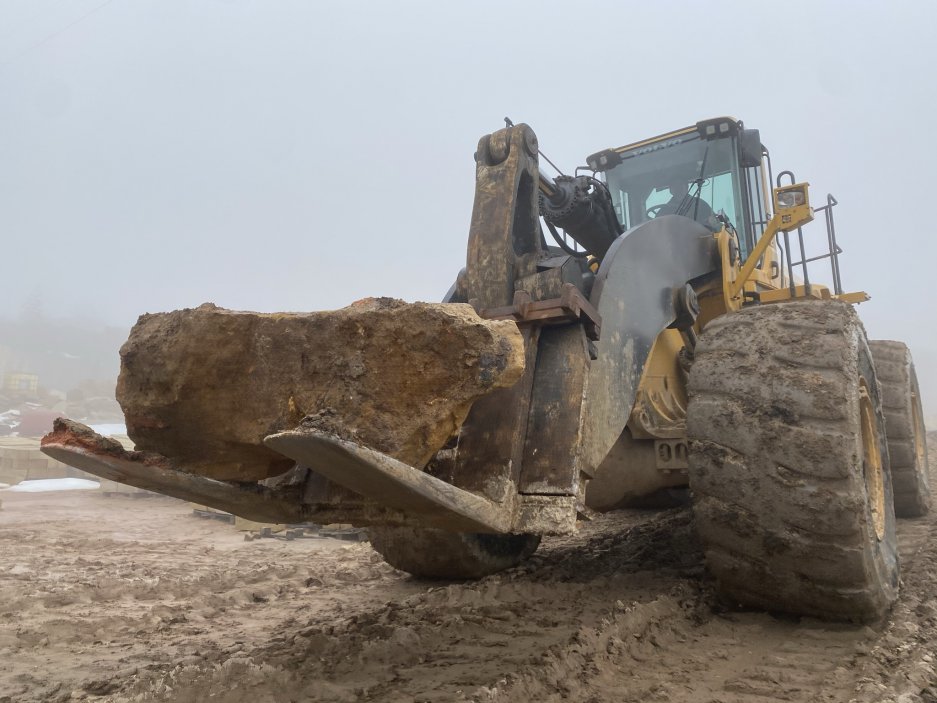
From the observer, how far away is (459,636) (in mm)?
2736

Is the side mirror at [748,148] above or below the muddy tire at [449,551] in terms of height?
above

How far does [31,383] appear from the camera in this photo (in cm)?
2783

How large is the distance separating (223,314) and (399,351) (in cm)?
Result: 51

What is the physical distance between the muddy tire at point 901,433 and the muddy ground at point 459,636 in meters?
0.28

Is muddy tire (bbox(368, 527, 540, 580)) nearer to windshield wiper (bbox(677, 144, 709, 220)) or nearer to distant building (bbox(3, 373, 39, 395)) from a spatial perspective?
windshield wiper (bbox(677, 144, 709, 220))

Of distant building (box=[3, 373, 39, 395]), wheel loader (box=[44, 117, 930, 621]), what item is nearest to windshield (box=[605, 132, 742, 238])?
wheel loader (box=[44, 117, 930, 621])

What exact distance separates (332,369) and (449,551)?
1.78 metres

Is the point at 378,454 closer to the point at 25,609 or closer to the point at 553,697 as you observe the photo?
the point at 553,697

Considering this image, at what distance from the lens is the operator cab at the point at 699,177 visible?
4844mm

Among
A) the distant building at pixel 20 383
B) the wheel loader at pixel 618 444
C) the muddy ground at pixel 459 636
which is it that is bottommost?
the muddy ground at pixel 459 636

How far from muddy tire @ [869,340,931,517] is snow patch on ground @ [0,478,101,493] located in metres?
11.4

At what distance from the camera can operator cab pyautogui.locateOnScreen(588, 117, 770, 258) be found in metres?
4.84

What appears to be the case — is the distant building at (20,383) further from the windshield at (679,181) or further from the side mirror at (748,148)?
the side mirror at (748,148)

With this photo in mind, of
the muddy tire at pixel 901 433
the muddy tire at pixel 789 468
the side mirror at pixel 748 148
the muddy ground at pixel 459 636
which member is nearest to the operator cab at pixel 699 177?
the side mirror at pixel 748 148
